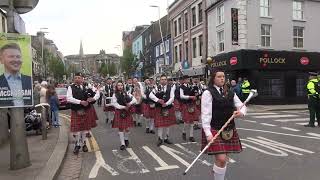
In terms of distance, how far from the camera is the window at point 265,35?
2968 centimetres

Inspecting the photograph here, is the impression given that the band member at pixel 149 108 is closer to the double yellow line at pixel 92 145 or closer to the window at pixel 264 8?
the double yellow line at pixel 92 145

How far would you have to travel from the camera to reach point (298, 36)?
31172 mm

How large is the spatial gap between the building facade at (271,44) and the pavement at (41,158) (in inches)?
706

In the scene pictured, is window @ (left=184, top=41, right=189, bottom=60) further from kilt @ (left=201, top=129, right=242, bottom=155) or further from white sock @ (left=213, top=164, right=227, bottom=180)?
white sock @ (left=213, top=164, right=227, bottom=180)

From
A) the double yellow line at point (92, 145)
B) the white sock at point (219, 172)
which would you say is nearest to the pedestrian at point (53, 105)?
the double yellow line at point (92, 145)

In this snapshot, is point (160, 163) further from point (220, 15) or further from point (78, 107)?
point (220, 15)

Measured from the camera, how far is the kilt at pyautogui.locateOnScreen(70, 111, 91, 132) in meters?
10.6

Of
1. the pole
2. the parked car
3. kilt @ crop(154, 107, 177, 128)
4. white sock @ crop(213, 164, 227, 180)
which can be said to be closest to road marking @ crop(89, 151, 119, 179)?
the pole

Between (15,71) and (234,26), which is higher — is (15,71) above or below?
below

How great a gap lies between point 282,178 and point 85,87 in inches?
209

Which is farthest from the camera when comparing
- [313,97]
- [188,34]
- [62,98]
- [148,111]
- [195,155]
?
[188,34]

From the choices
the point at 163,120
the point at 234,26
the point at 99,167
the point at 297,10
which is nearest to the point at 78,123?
the point at 99,167

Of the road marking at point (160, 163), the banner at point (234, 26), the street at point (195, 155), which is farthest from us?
the banner at point (234, 26)

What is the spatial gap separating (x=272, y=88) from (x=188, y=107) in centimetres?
1817
